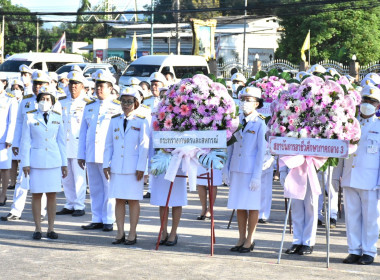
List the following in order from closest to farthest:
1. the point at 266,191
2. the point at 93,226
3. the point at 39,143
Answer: the point at 39,143, the point at 93,226, the point at 266,191

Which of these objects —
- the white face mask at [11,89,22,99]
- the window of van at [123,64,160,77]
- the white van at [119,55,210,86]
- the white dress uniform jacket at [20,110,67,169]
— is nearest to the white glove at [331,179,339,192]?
the white dress uniform jacket at [20,110,67,169]

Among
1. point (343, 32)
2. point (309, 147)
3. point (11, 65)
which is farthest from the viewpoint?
point (343, 32)

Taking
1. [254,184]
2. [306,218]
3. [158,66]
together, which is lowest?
[306,218]

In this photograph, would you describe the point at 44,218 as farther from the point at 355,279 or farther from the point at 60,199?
the point at 355,279

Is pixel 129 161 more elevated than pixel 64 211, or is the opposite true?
pixel 129 161

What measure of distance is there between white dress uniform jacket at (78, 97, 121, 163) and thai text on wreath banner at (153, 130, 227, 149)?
1948 millimetres

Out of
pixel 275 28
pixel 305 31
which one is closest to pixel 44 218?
pixel 305 31

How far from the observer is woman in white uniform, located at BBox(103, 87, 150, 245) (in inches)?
391

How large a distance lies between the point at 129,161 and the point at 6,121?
13.6 ft

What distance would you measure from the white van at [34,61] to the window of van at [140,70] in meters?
3.16

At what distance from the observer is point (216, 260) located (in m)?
9.13

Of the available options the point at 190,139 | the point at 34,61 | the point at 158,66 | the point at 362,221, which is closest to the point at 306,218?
the point at 362,221

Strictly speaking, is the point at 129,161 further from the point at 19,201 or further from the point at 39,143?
the point at 19,201

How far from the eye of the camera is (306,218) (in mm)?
9617
